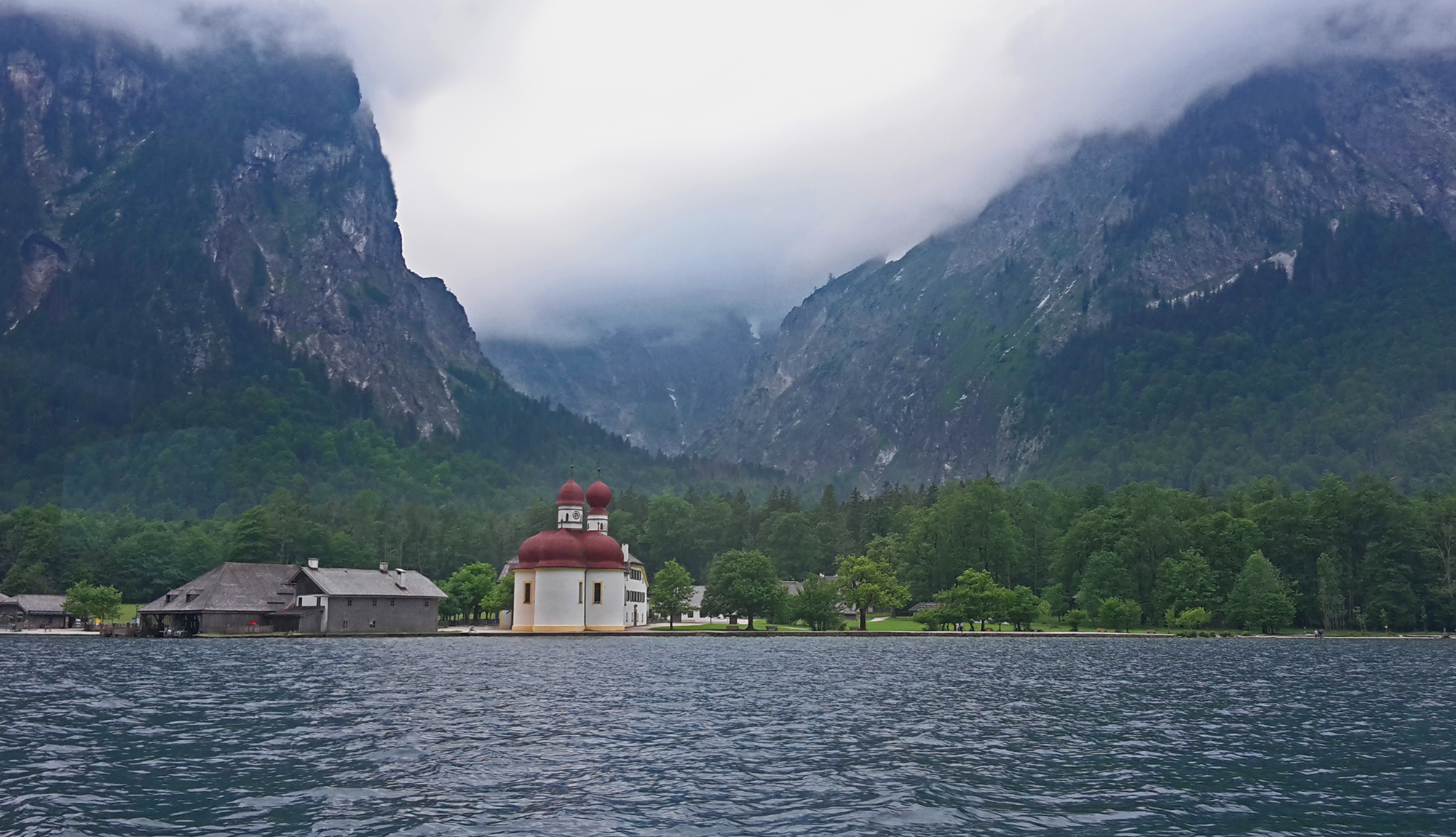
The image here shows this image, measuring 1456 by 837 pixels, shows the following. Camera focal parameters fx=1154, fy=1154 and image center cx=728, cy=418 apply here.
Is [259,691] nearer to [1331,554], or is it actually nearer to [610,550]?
[610,550]

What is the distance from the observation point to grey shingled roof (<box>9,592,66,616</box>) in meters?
148

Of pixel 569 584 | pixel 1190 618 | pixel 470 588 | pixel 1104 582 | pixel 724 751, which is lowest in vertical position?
pixel 724 751

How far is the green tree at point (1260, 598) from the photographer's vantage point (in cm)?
13500

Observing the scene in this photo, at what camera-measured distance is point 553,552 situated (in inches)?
5733

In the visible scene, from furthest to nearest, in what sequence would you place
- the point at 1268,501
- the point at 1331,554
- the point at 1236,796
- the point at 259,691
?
the point at 1268,501 → the point at 1331,554 → the point at 259,691 → the point at 1236,796

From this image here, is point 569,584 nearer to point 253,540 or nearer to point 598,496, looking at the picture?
point 598,496

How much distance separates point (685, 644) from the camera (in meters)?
118

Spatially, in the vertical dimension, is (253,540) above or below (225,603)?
above

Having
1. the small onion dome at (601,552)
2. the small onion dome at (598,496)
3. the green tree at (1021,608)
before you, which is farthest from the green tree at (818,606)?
the small onion dome at (598,496)

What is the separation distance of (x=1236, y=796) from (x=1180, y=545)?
129089mm

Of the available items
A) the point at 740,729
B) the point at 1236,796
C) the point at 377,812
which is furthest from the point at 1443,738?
the point at 377,812

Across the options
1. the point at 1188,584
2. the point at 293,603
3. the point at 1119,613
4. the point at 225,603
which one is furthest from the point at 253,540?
the point at 1188,584

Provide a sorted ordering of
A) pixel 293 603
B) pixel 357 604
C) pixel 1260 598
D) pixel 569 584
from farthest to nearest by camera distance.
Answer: pixel 569 584
pixel 357 604
pixel 293 603
pixel 1260 598

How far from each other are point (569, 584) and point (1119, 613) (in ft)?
221
